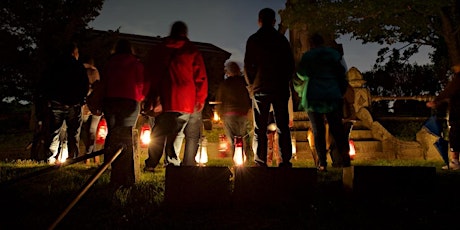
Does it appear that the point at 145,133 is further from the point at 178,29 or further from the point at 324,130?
the point at 324,130

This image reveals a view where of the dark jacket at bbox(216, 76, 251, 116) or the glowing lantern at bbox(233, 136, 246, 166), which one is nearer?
the glowing lantern at bbox(233, 136, 246, 166)

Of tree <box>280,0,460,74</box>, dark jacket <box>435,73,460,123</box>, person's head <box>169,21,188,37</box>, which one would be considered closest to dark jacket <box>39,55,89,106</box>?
person's head <box>169,21,188,37</box>

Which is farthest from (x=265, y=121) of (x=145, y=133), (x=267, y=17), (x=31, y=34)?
(x=31, y=34)

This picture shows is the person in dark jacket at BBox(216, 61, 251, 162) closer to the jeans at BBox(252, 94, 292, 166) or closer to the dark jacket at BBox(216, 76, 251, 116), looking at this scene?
the dark jacket at BBox(216, 76, 251, 116)

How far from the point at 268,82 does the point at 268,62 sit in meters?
0.28

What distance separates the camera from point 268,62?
16.1ft

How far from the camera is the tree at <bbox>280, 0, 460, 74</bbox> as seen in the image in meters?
11.7

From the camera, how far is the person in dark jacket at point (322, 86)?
17.8 ft

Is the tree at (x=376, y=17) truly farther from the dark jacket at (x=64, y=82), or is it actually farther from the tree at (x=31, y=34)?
the tree at (x=31, y=34)

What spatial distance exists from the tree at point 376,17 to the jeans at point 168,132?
366 inches

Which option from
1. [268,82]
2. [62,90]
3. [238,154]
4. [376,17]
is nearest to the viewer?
[268,82]

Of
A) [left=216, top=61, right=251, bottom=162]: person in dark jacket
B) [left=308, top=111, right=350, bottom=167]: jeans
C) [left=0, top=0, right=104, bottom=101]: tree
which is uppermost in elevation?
[left=0, top=0, right=104, bottom=101]: tree

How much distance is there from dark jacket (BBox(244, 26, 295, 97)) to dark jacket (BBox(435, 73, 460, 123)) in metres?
3.62

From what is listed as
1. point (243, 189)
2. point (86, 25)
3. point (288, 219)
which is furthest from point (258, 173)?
point (86, 25)
